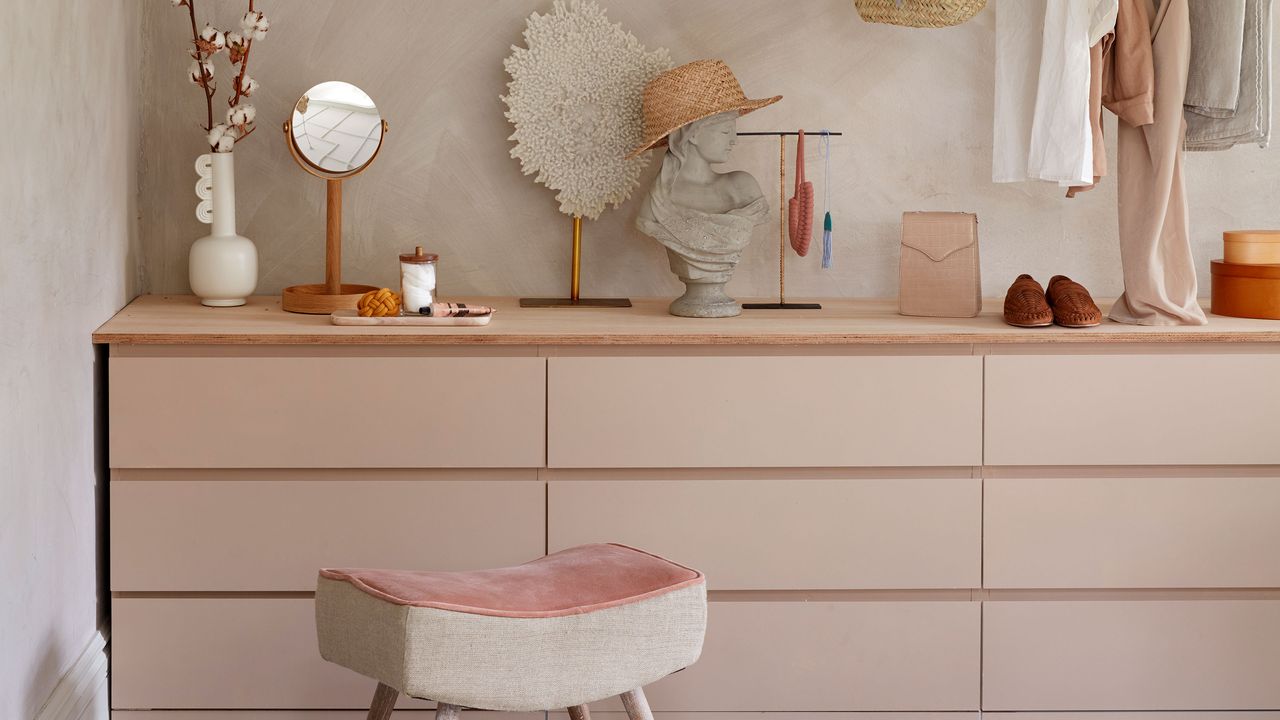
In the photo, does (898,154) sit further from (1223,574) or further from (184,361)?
(184,361)

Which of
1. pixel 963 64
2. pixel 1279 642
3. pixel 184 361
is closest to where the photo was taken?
pixel 184 361

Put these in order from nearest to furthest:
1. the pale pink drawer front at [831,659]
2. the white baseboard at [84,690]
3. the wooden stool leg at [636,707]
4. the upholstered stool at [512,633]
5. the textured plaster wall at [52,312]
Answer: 1. the upholstered stool at [512,633]
2. the wooden stool leg at [636,707]
3. the textured plaster wall at [52,312]
4. the white baseboard at [84,690]
5. the pale pink drawer front at [831,659]

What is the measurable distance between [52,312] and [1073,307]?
5.98 feet

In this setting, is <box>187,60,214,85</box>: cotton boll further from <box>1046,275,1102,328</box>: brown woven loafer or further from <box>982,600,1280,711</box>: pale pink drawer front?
<box>982,600,1280,711</box>: pale pink drawer front

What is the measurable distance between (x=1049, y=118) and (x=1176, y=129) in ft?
0.79

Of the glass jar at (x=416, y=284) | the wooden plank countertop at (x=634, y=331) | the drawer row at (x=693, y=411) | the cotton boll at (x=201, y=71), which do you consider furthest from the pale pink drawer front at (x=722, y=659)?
the cotton boll at (x=201, y=71)

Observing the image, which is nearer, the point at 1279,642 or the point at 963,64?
the point at 1279,642

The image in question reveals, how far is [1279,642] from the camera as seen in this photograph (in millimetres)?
2391

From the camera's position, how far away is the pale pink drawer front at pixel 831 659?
2359mm

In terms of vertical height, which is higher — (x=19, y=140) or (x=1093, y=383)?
(x=19, y=140)

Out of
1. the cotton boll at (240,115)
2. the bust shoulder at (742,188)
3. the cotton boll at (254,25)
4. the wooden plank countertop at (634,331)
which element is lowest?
the wooden plank countertop at (634,331)

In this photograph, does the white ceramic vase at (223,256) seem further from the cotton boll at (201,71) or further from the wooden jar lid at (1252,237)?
the wooden jar lid at (1252,237)

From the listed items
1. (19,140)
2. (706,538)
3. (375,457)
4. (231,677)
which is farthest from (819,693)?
(19,140)

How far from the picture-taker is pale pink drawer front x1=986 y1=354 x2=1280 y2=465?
7.59 feet
